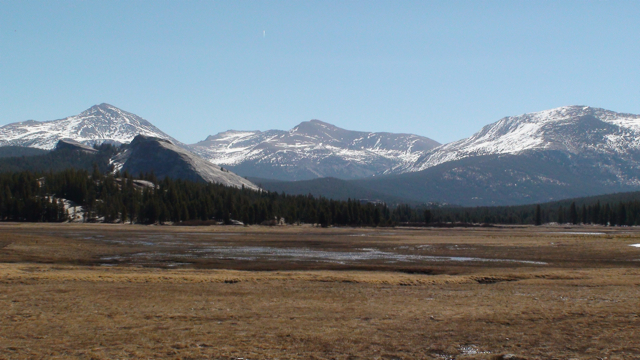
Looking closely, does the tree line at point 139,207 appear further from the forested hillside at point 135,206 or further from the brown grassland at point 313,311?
the brown grassland at point 313,311

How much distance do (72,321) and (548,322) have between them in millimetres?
18877

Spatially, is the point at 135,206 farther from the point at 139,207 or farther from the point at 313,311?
the point at 313,311

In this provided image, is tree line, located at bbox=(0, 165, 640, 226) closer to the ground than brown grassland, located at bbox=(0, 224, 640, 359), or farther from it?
farther from it

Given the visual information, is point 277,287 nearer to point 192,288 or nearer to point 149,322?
point 192,288

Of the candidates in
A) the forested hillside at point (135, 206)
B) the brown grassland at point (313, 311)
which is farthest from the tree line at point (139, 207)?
the brown grassland at point (313, 311)

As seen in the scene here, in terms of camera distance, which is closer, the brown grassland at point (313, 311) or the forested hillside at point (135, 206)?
the brown grassland at point (313, 311)

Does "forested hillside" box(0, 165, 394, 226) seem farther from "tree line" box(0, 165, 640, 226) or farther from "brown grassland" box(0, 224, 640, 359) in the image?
"brown grassland" box(0, 224, 640, 359)

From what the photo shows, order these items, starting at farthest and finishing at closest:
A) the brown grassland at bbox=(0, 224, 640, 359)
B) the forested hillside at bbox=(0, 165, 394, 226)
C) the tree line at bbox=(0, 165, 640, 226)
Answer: the tree line at bbox=(0, 165, 640, 226) → the forested hillside at bbox=(0, 165, 394, 226) → the brown grassland at bbox=(0, 224, 640, 359)

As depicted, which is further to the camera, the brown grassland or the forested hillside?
the forested hillside

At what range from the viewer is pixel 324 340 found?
18.6 meters

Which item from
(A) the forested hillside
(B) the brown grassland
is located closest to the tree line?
(A) the forested hillside

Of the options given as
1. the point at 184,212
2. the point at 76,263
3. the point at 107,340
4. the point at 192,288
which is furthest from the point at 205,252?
the point at 184,212

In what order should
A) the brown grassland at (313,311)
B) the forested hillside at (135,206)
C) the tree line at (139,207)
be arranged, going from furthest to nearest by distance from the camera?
1. the tree line at (139,207)
2. the forested hillside at (135,206)
3. the brown grassland at (313,311)

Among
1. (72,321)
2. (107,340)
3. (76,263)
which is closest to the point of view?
(107,340)
